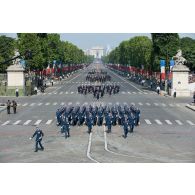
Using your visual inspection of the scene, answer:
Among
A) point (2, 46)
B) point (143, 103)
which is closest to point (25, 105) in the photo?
point (143, 103)

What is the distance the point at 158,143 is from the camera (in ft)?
105

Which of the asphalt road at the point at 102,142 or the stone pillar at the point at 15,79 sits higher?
the stone pillar at the point at 15,79

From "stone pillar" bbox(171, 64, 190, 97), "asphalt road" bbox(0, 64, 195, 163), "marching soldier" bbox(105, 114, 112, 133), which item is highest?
"stone pillar" bbox(171, 64, 190, 97)

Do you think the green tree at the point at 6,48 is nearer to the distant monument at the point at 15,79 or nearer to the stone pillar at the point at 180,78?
the distant monument at the point at 15,79

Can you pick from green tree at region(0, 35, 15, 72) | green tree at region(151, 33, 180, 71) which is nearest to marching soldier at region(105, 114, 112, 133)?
green tree at region(151, 33, 180, 71)

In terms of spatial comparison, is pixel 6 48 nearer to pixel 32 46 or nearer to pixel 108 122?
pixel 32 46

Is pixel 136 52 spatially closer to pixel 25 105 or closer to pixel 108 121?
pixel 25 105

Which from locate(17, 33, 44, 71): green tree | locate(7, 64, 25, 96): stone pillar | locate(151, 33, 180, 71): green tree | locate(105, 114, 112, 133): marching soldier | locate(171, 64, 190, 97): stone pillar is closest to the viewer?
locate(105, 114, 112, 133): marching soldier

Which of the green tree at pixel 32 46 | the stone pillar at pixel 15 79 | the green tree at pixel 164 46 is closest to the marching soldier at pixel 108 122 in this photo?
the stone pillar at pixel 15 79

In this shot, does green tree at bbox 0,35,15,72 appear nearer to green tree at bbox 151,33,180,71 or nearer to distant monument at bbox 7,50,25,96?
green tree at bbox 151,33,180,71

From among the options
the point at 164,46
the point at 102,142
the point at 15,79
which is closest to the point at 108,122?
the point at 102,142

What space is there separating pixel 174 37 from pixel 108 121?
62210 mm

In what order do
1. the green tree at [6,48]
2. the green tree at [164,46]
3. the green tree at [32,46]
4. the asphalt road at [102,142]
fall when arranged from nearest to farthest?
the asphalt road at [102,142] → the green tree at [32,46] → the green tree at [164,46] → the green tree at [6,48]

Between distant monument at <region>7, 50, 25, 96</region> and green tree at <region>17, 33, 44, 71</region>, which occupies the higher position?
green tree at <region>17, 33, 44, 71</region>
